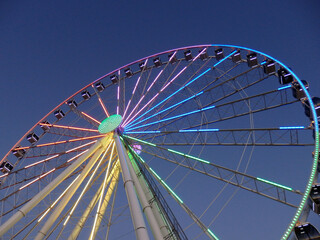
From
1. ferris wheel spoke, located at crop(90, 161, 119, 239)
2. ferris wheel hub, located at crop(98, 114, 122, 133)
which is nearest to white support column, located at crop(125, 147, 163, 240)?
ferris wheel spoke, located at crop(90, 161, 119, 239)

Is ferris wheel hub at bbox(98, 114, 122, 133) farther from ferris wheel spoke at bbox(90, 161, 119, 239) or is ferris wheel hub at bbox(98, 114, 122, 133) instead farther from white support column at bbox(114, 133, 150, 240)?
white support column at bbox(114, 133, 150, 240)

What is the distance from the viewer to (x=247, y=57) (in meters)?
17.1

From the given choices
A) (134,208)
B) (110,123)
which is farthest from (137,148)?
(134,208)

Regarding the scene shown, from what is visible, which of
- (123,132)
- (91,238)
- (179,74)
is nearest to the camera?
(91,238)

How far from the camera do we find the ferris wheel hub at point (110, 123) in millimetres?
15734

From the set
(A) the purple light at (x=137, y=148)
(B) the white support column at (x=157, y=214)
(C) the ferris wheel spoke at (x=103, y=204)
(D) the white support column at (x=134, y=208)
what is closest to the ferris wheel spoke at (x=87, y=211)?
(C) the ferris wheel spoke at (x=103, y=204)

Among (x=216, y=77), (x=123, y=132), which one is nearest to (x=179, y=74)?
(x=216, y=77)

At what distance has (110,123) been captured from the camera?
53.8 ft

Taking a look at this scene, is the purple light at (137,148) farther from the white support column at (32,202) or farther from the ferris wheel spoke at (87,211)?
the white support column at (32,202)

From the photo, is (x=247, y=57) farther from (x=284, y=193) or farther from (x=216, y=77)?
(x=284, y=193)

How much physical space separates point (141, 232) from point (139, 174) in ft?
16.4

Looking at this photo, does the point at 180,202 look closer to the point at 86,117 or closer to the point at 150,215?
the point at 150,215

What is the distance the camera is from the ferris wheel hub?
51.6ft

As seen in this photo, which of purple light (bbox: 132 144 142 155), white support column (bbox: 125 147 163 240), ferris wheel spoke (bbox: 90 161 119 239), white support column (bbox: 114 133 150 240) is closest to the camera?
white support column (bbox: 114 133 150 240)
